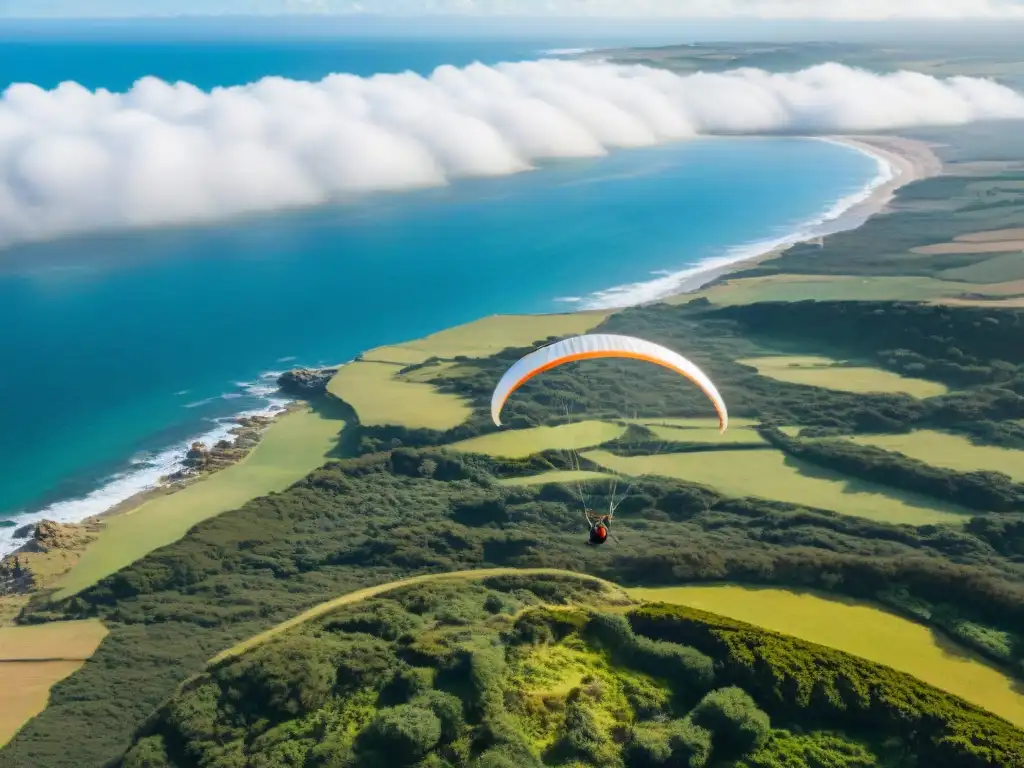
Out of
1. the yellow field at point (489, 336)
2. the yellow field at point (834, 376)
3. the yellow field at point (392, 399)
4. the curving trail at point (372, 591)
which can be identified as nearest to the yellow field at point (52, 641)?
the curving trail at point (372, 591)

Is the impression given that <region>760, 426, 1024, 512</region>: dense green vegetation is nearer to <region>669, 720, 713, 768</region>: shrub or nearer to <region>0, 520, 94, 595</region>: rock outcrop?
<region>669, 720, 713, 768</region>: shrub

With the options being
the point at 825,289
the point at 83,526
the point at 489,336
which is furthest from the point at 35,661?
the point at 825,289

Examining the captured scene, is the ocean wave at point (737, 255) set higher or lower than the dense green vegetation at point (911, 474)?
lower

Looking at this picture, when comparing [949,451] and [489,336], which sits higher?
[949,451]

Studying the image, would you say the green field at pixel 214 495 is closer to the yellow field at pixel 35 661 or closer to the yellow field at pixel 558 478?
the yellow field at pixel 35 661

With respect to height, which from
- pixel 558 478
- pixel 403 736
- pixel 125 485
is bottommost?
pixel 125 485

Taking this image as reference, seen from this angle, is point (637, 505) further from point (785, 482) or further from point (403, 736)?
point (403, 736)

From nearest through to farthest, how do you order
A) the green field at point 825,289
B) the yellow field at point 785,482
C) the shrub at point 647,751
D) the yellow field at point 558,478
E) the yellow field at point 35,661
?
the shrub at point 647,751 < the yellow field at point 35,661 < the yellow field at point 785,482 < the yellow field at point 558,478 < the green field at point 825,289
